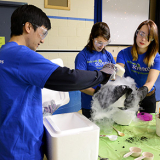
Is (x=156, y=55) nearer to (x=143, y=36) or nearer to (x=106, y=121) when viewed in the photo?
(x=143, y=36)

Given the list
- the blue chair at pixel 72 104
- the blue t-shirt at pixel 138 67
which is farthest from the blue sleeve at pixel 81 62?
the blue chair at pixel 72 104

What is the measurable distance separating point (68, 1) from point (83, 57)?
2.20m

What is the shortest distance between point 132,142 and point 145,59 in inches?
36.9

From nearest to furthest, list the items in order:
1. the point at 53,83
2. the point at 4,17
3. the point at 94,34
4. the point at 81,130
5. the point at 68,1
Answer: the point at 53,83 → the point at 81,130 → the point at 94,34 → the point at 4,17 → the point at 68,1

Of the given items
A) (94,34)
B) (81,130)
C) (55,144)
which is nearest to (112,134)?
(81,130)

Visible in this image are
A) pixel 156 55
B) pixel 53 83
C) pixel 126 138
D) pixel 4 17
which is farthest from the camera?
pixel 4 17

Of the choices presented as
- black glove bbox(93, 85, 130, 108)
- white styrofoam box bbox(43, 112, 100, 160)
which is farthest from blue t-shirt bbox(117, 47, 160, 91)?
white styrofoam box bbox(43, 112, 100, 160)

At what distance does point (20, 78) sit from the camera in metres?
0.80

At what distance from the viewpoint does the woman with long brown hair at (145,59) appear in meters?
1.71

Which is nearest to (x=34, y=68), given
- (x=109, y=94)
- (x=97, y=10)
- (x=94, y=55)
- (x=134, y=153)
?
(x=109, y=94)

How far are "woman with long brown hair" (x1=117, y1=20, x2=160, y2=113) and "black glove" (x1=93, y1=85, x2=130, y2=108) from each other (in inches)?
24.9

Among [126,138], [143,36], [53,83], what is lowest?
[126,138]

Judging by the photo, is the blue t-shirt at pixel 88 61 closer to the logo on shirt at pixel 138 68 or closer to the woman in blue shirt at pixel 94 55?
the woman in blue shirt at pixel 94 55

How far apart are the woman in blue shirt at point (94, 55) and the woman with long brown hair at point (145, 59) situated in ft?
0.77
